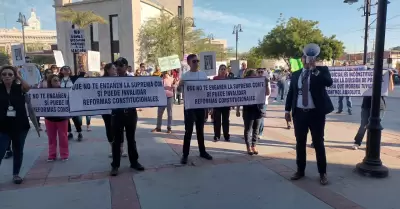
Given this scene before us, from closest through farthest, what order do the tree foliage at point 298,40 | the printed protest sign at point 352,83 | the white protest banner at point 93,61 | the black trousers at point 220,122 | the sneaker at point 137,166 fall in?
the sneaker at point 137,166 → the printed protest sign at point 352,83 → the black trousers at point 220,122 → the white protest banner at point 93,61 → the tree foliage at point 298,40

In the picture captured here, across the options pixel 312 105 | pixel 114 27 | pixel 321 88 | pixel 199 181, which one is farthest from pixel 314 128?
pixel 114 27

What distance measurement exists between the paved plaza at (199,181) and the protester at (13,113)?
522 mm

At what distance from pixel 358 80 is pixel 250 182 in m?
3.68

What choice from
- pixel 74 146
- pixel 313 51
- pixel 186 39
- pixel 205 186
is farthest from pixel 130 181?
pixel 186 39

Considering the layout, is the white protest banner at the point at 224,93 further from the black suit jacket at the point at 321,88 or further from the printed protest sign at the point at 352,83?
the printed protest sign at the point at 352,83

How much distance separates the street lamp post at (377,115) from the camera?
14.4 ft

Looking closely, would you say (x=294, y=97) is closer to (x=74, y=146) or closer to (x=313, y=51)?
(x=313, y=51)

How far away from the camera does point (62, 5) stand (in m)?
35.8

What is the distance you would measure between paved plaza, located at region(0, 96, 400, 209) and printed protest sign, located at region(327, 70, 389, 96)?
1.09m

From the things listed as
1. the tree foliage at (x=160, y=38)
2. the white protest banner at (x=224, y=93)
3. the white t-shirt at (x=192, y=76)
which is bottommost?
the white protest banner at (x=224, y=93)

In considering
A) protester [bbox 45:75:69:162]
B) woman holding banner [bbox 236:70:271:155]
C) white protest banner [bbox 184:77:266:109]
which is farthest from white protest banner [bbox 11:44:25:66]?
woman holding banner [bbox 236:70:271:155]

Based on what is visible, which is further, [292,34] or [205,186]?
[292,34]

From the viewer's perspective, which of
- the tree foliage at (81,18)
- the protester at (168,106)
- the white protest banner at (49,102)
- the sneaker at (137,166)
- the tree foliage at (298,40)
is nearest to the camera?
the sneaker at (137,166)

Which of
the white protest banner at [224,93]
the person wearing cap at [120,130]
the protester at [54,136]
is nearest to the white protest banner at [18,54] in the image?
the protester at [54,136]
